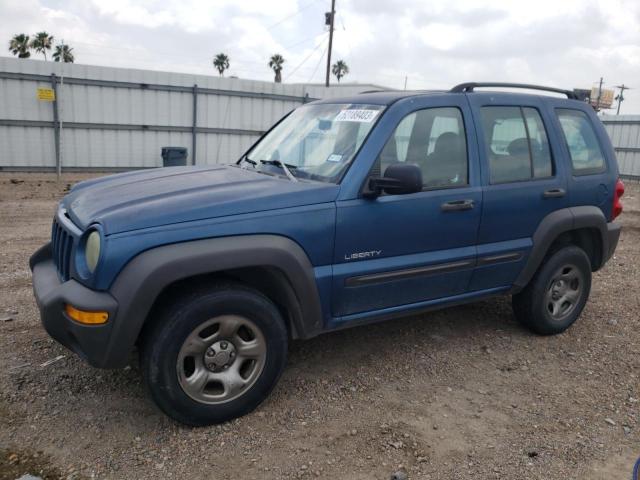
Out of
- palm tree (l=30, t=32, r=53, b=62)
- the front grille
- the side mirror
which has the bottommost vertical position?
the front grille

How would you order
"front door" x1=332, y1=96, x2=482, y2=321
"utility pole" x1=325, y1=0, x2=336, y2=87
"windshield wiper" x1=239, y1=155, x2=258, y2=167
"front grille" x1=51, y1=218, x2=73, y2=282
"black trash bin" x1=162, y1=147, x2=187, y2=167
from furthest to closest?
"utility pole" x1=325, y1=0, x2=336, y2=87
"black trash bin" x1=162, y1=147, x2=187, y2=167
"windshield wiper" x1=239, y1=155, x2=258, y2=167
"front door" x1=332, y1=96, x2=482, y2=321
"front grille" x1=51, y1=218, x2=73, y2=282

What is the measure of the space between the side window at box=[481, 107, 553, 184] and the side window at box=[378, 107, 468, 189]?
0.24m

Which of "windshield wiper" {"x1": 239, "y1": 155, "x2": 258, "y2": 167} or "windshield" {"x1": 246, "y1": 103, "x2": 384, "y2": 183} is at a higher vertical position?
"windshield" {"x1": 246, "y1": 103, "x2": 384, "y2": 183}

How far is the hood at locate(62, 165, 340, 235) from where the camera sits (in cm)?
286

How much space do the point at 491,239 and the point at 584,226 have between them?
39.3 inches

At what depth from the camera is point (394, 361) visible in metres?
4.04

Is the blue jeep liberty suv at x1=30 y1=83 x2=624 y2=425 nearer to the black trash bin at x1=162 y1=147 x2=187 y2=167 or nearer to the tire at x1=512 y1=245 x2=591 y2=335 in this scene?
the tire at x1=512 y1=245 x2=591 y2=335

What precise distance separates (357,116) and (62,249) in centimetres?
201

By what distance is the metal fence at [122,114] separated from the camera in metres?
13.2

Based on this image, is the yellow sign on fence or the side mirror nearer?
the side mirror

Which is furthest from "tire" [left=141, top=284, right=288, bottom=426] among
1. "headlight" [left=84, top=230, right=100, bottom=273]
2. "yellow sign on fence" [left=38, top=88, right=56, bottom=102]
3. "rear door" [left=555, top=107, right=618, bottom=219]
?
"yellow sign on fence" [left=38, top=88, right=56, bottom=102]

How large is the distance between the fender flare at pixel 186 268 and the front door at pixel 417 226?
0.98 ft

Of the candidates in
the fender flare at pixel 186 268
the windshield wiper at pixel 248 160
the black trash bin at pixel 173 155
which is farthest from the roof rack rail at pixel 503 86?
the black trash bin at pixel 173 155

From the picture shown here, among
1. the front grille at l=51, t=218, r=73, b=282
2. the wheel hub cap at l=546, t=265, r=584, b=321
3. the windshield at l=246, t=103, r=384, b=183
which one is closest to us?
the front grille at l=51, t=218, r=73, b=282
